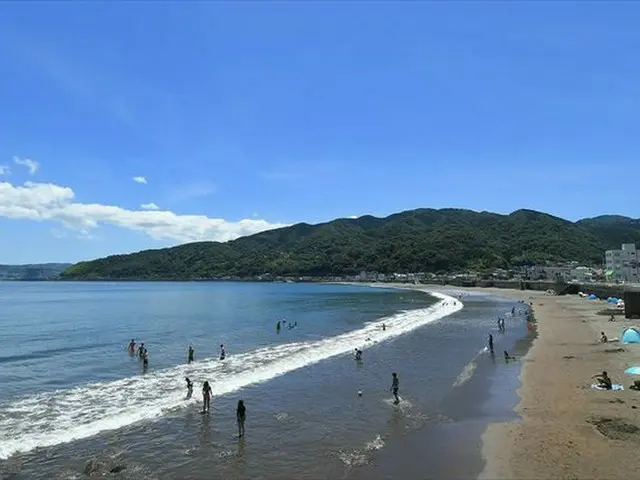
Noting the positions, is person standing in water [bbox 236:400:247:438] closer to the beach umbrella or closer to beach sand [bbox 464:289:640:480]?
beach sand [bbox 464:289:640:480]

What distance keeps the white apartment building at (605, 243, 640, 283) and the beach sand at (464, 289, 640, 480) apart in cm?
11179

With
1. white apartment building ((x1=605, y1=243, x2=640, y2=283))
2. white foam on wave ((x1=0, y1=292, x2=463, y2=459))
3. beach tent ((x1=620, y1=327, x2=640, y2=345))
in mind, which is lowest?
white foam on wave ((x1=0, y1=292, x2=463, y2=459))

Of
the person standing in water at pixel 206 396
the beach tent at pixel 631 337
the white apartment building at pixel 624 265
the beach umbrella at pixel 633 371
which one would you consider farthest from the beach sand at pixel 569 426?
the white apartment building at pixel 624 265

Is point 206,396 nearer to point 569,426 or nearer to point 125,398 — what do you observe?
point 125,398

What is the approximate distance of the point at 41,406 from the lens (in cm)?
2333

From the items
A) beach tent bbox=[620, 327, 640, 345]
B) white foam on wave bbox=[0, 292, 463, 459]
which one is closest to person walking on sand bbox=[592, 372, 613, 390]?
beach tent bbox=[620, 327, 640, 345]

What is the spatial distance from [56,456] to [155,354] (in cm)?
2302

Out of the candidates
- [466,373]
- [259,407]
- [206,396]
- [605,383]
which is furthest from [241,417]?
[605,383]

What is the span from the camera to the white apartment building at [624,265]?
128 m

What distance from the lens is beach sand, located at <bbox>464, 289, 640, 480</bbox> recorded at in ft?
45.2

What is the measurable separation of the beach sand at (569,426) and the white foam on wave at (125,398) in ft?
43.7

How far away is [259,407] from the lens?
72.9 ft

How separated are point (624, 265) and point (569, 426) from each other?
13740 cm

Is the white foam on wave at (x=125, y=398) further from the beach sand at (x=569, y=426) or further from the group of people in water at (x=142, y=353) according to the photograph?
the beach sand at (x=569, y=426)
